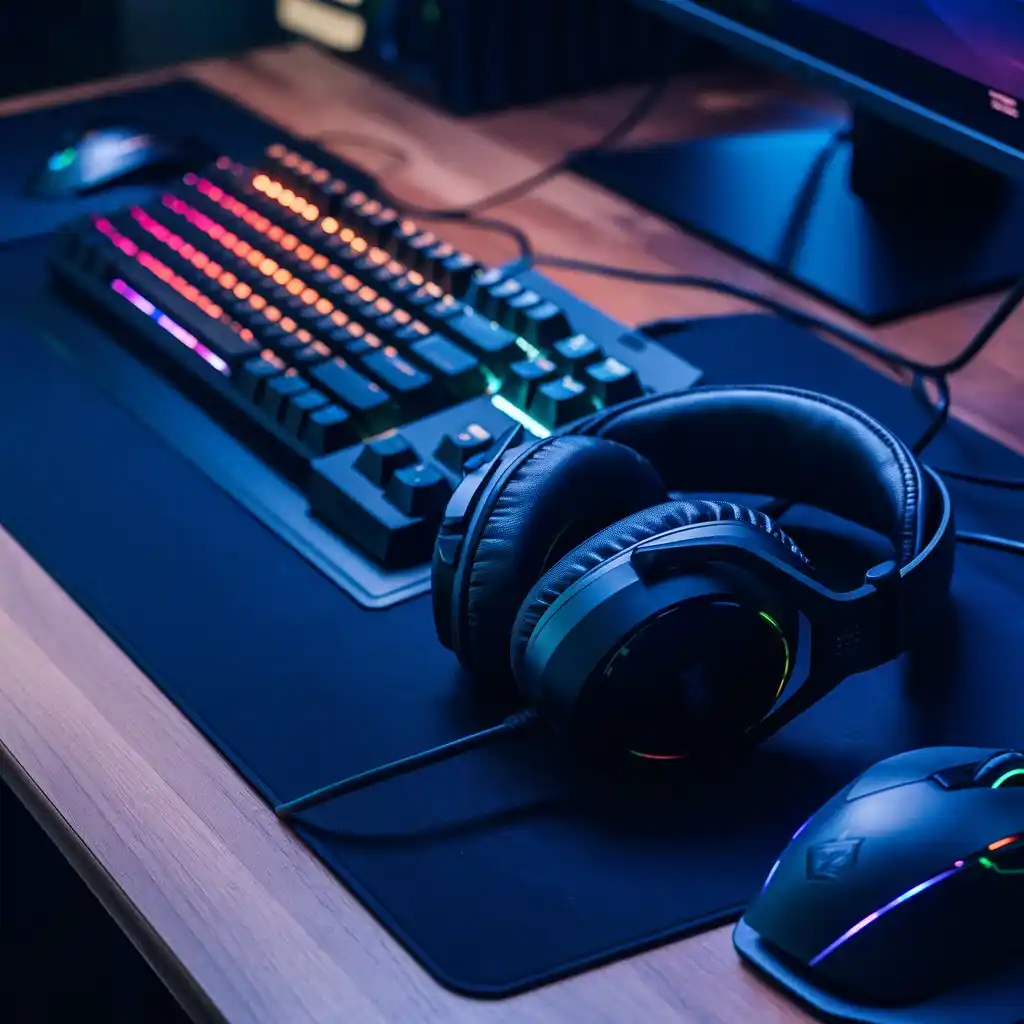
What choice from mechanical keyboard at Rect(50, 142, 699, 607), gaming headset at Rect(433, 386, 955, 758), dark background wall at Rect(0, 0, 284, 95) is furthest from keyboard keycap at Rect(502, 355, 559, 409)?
dark background wall at Rect(0, 0, 284, 95)

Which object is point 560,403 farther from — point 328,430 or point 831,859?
point 831,859

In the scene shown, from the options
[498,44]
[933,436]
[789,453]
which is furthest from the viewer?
[498,44]

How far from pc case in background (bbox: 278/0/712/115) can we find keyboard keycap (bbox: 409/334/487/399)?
421 mm

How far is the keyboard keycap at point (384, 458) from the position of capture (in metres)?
0.68

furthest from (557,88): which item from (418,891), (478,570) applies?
(418,891)

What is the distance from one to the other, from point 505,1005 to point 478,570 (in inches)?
6.3

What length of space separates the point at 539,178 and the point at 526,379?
346 millimetres

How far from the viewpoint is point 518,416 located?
2.41 ft

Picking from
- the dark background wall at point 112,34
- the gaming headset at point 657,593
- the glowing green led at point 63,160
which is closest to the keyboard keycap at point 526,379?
the gaming headset at point 657,593

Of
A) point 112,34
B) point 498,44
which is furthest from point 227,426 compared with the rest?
point 112,34

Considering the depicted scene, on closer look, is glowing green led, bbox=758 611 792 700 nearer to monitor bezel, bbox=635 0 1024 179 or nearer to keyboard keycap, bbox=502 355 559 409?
keyboard keycap, bbox=502 355 559 409

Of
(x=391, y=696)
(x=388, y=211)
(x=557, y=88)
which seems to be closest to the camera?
(x=391, y=696)

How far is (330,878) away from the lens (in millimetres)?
511

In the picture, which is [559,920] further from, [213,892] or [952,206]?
[952,206]
